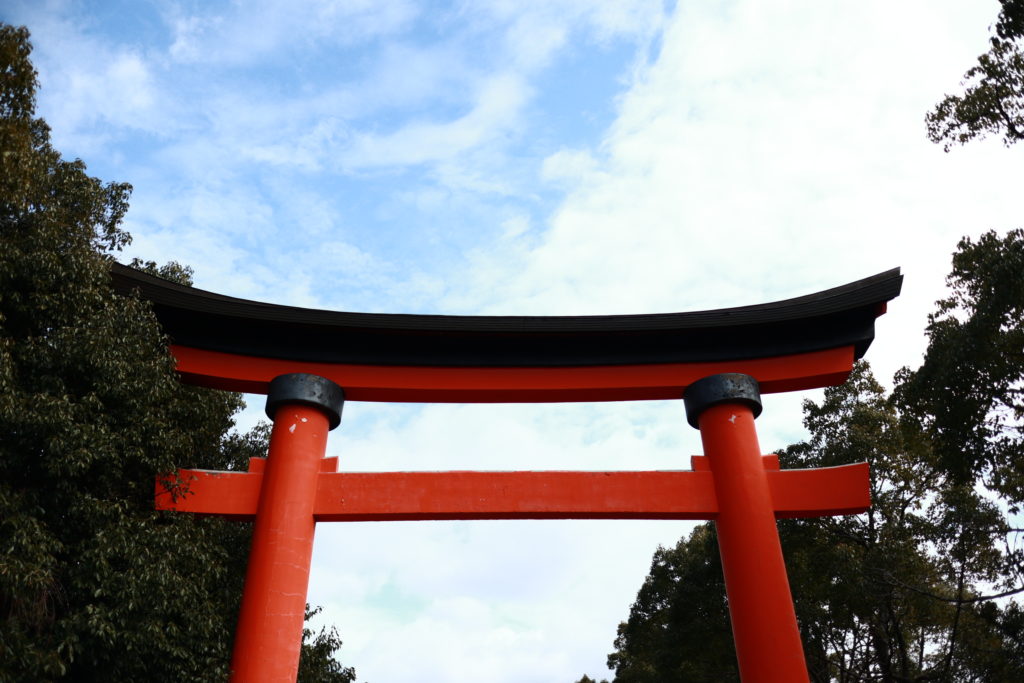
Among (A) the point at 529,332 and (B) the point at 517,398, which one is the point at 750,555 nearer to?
(B) the point at 517,398

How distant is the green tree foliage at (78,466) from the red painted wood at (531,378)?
4.27 feet

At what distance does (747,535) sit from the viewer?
8.35 m

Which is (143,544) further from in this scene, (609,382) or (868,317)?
(868,317)

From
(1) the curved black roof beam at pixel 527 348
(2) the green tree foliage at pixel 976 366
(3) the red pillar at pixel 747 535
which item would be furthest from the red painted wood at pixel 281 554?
(2) the green tree foliage at pixel 976 366

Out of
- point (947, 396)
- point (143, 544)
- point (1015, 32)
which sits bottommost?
point (143, 544)

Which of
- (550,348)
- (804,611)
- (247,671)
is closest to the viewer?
(247,671)

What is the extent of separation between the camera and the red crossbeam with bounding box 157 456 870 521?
27.8 feet

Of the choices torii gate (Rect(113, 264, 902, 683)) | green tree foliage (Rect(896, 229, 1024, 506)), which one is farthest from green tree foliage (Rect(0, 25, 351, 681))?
green tree foliage (Rect(896, 229, 1024, 506))

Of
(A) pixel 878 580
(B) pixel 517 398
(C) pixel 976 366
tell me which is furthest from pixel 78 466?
(A) pixel 878 580

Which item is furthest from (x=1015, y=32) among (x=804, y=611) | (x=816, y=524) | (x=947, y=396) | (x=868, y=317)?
(x=804, y=611)

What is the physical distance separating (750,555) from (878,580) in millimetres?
6771

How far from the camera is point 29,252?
730 cm

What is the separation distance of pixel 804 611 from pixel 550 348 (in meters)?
9.25

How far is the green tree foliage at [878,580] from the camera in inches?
492
